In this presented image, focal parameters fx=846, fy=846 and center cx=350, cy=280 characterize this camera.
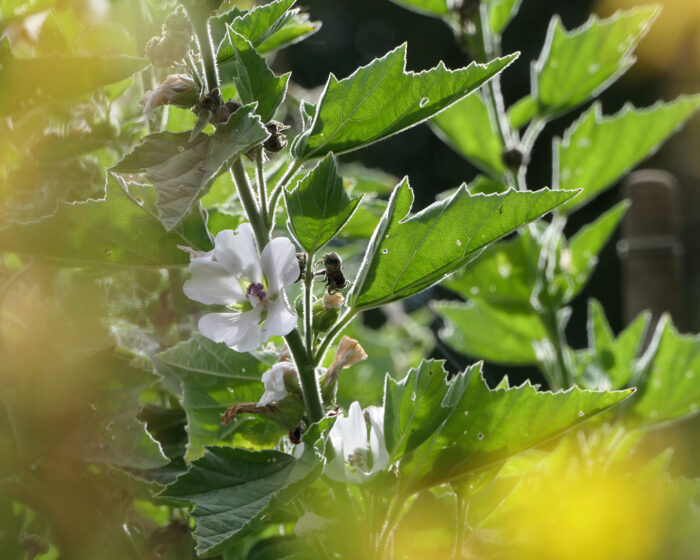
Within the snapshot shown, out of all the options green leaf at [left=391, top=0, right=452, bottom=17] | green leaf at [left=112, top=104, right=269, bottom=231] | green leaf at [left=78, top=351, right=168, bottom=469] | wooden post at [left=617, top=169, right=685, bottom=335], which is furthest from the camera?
wooden post at [left=617, top=169, right=685, bottom=335]

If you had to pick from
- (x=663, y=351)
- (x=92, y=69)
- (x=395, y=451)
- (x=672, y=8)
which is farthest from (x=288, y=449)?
(x=672, y=8)

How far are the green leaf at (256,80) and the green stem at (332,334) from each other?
84 mm

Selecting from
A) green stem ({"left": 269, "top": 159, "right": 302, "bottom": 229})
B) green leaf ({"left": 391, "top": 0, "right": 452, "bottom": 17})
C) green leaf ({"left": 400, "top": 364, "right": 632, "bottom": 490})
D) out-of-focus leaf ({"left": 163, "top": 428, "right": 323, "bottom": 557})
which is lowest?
green leaf ({"left": 400, "top": 364, "right": 632, "bottom": 490})

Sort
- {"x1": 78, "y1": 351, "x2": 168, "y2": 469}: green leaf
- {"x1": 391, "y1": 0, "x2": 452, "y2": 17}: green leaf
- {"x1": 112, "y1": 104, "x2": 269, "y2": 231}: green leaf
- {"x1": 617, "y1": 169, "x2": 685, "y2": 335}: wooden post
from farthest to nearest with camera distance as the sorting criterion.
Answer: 1. {"x1": 617, "y1": 169, "x2": 685, "y2": 335}: wooden post
2. {"x1": 391, "y1": 0, "x2": 452, "y2": 17}: green leaf
3. {"x1": 78, "y1": 351, "x2": 168, "y2": 469}: green leaf
4. {"x1": 112, "y1": 104, "x2": 269, "y2": 231}: green leaf

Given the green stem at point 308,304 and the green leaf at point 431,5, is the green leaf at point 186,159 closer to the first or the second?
the green stem at point 308,304

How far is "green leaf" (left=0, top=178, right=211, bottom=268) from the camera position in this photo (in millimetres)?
331

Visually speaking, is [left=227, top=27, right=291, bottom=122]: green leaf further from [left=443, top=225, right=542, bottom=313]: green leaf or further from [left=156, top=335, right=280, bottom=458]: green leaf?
A: [left=443, top=225, right=542, bottom=313]: green leaf

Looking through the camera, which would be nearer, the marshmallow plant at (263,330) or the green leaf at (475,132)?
the marshmallow plant at (263,330)

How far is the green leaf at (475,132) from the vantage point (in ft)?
2.07

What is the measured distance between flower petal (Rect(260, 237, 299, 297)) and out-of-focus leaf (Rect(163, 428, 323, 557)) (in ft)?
0.21

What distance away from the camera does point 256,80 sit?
327mm

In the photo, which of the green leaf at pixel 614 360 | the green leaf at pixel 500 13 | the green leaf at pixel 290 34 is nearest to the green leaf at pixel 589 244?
the green leaf at pixel 614 360

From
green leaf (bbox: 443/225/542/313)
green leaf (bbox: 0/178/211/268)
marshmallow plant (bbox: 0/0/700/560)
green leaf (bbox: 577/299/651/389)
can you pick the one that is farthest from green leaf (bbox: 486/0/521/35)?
green leaf (bbox: 0/178/211/268)

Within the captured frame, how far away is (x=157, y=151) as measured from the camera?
31 centimetres
